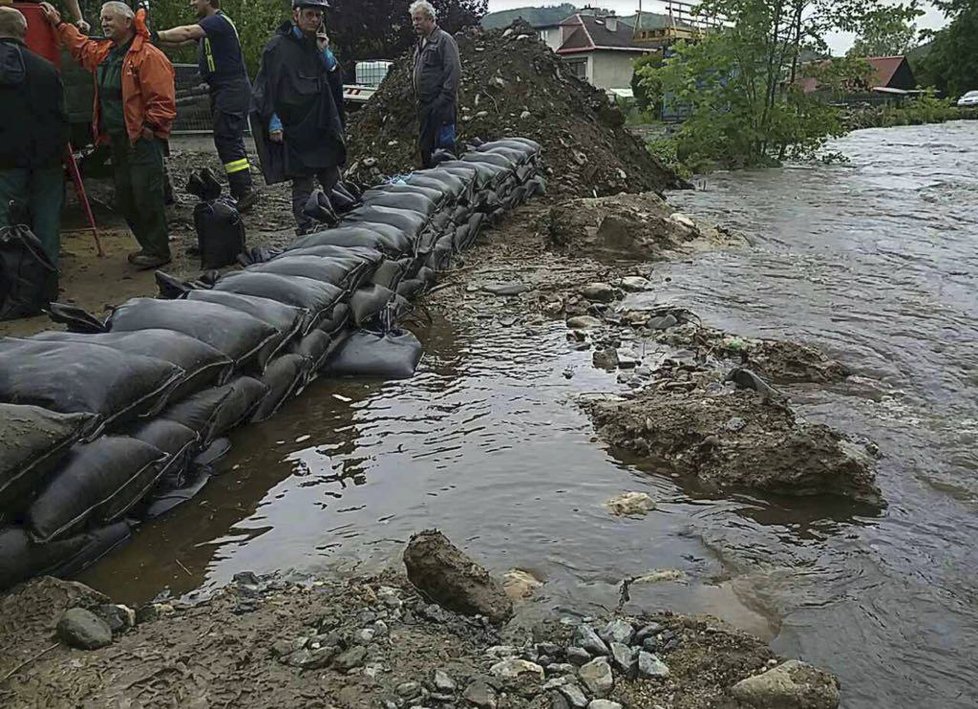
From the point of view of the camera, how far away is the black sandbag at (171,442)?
8.83 ft

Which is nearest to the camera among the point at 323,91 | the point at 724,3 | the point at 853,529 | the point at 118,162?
the point at 853,529

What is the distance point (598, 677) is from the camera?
1.89 m

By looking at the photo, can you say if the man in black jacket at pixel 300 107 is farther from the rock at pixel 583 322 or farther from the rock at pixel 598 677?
the rock at pixel 598 677

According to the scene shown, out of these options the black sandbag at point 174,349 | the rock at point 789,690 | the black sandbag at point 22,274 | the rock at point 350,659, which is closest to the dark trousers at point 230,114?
the black sandbag at point 22,274

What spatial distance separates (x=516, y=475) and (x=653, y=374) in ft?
4.06

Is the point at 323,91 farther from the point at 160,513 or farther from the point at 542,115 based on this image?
the point at 542,115

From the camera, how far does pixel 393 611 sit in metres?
2.16

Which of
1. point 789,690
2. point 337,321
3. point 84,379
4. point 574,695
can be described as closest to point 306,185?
point 337,321

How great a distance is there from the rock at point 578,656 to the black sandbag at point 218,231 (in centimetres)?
433

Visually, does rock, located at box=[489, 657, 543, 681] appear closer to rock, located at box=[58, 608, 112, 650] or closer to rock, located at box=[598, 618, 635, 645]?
rock, located at box=[598, 618, 635, 645]

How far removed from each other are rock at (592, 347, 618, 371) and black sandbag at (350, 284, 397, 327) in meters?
1.12

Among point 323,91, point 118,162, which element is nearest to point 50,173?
point 118,162

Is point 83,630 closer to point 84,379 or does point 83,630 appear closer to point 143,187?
point 84,379

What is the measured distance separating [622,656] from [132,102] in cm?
459
